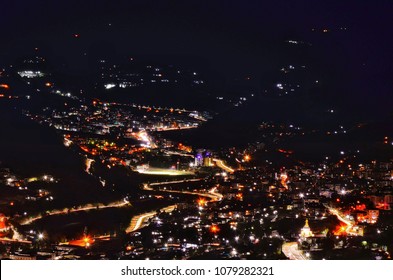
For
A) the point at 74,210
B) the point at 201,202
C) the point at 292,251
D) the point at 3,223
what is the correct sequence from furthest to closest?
the point at 201,202 → the point at 74,210 → the point at 3,223 → the point at 292,251

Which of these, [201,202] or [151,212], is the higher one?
[201,202]

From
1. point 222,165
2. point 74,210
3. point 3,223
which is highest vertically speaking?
point 222,165

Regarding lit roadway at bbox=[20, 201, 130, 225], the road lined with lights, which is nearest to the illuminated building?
lit roadway at bbox=[20, 201, 130, 225]

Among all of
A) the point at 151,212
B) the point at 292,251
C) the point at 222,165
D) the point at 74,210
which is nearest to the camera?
the point at 292,251

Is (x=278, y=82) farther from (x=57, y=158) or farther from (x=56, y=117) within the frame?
(x=57, y=158)

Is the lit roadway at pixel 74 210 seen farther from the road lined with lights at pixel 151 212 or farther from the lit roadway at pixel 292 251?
the lit roadway at pixel 292 251

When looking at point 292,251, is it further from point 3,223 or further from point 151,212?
point 3,223

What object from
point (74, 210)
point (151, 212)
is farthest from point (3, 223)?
point (151, 212)

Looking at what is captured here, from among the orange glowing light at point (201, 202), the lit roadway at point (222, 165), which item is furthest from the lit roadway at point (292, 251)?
the lit roadway at point (222, 165)

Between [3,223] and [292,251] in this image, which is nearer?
[292,251]

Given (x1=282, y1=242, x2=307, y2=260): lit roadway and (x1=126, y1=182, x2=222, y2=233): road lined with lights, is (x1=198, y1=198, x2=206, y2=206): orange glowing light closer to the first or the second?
(x1=126, y1=182, x2=222, y2=233): road lined with lights
